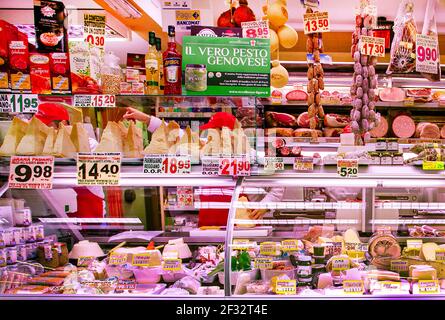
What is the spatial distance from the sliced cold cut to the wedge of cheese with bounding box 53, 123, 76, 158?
480cm

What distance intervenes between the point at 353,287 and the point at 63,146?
1813 millimetres

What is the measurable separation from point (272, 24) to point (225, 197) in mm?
1467

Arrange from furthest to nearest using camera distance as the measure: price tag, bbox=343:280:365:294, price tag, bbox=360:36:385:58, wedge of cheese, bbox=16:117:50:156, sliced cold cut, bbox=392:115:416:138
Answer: sliced cold cut, bbox=392:115:416:138
price tag, bbox=360:36:385:58
wedge of cheese, bbox=16:117:50:156
price tag, bbox=343:280:365:294

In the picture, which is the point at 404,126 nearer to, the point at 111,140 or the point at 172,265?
the point at 172,265

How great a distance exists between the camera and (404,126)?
583 cm

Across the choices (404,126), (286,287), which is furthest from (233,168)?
(404,126)

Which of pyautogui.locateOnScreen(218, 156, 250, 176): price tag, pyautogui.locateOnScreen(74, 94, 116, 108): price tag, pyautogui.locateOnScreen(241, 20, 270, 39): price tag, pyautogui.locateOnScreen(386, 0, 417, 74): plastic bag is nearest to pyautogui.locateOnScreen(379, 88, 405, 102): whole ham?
pyautogui.locateOnScreen(386, 0, 417, 74): plastic bag

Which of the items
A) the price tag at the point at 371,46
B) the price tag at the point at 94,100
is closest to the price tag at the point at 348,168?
the price tag at the point at 371,46

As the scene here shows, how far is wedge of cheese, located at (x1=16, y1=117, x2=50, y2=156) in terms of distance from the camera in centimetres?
235

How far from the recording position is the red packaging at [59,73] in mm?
2369

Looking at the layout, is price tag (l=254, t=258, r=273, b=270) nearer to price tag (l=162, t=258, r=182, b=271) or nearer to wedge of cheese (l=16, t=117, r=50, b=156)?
price tag (l=162, t=258, r=182, b=271)

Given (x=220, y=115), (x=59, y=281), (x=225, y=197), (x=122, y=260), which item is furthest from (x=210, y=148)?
(x=59, y=281)

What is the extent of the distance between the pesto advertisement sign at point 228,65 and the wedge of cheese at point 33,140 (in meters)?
0.88

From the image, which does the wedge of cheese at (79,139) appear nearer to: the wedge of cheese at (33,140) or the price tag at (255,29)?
the wedge of cheese at (33,140)
